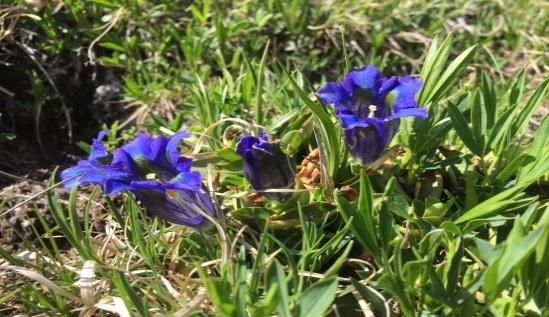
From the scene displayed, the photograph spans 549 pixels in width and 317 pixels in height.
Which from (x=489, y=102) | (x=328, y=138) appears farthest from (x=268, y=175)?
(x=489, y=102)

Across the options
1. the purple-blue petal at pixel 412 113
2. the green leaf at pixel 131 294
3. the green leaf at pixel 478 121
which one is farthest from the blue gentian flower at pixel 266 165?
the green leaf at pixel 478 121

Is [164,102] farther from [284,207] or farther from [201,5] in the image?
[284,207]

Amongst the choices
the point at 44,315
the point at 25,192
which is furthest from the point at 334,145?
the point at 25,192

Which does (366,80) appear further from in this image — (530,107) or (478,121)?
(530,107)

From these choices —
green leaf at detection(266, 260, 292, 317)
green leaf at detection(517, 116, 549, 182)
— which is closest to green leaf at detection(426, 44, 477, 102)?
green leaf at detection(517, 116, 549, 182)

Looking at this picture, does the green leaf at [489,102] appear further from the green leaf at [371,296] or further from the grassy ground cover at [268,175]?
the green leaf at [371,296]

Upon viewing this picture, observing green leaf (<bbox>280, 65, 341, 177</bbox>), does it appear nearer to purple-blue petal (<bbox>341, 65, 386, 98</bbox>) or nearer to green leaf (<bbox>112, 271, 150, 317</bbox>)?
purple-blue petal (<bbox>341, 65, 386, 98</bbox>)
